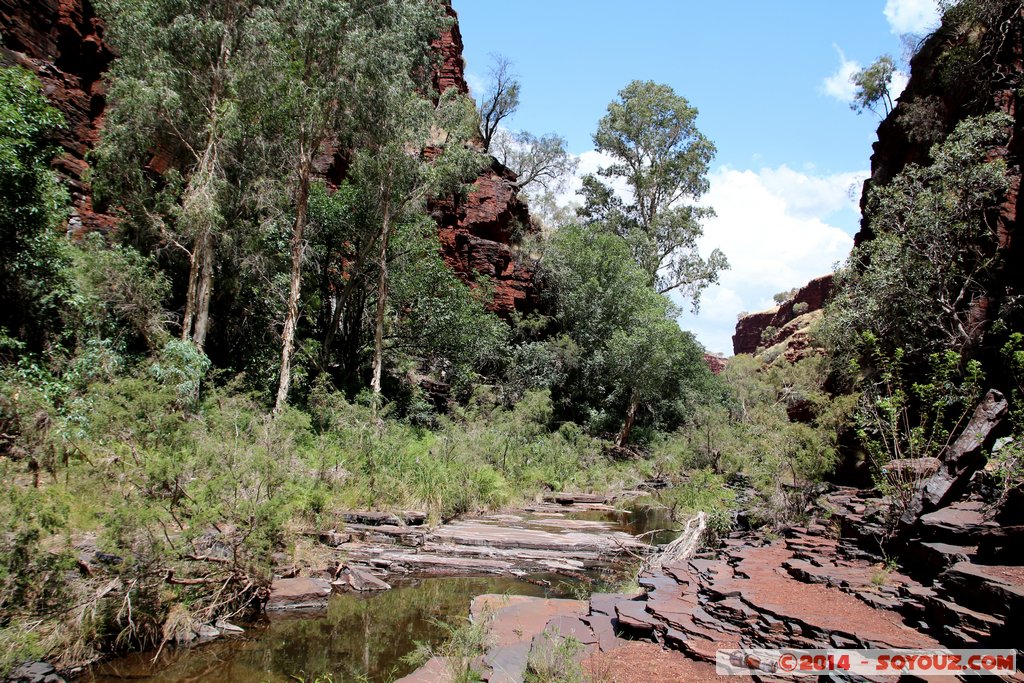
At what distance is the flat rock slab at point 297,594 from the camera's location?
7.65 m

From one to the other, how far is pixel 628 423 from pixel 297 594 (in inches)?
789

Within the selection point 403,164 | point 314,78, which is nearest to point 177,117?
point 314,78

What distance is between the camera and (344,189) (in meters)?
20.1

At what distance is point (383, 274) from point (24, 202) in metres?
9.38

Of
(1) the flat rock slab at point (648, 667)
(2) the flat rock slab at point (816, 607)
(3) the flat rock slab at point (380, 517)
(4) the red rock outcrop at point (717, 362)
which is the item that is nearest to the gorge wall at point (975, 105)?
(2) the flat rock slab at point (816, 607)

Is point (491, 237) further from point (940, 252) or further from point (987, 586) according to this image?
point (987, 586)

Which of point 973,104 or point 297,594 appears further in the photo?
point 973,104

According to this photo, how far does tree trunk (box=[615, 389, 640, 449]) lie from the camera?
25969mm

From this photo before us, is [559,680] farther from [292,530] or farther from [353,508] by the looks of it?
[353,508]

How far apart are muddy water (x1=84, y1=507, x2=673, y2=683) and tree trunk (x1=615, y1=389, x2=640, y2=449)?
1709cm

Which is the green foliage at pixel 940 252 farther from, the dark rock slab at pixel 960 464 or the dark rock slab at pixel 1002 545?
the dark rock slab at pixel 1002 545

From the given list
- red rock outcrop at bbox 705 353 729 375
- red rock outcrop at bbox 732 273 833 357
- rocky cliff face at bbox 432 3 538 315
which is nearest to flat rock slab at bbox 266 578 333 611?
rocky cliff face at bbox 432 3 538 315

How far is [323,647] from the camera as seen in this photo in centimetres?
666

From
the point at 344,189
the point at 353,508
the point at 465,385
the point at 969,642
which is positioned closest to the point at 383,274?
the point at 344,189
